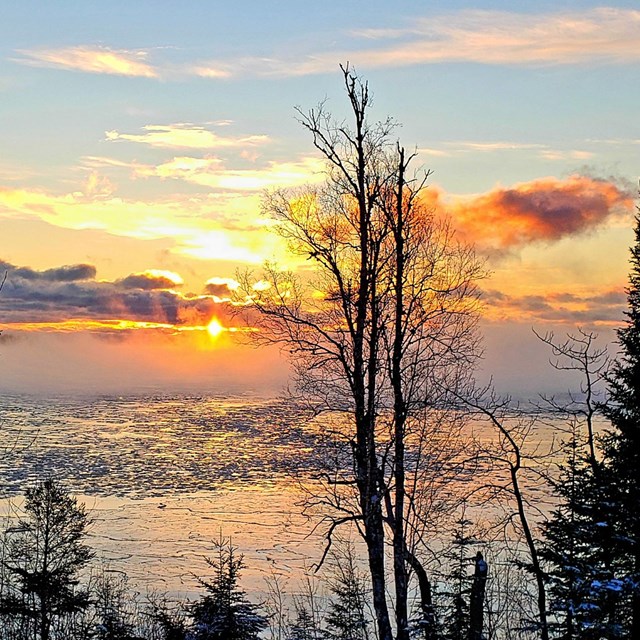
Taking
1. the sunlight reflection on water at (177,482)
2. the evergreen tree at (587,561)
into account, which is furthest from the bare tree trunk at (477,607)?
the sunlight reflection on water at (177,482)

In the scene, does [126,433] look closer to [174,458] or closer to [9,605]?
[174,458]

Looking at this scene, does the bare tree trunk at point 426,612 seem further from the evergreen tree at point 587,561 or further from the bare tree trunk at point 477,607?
the bare tree trunk at point 477,607

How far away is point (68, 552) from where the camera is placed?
19.2m

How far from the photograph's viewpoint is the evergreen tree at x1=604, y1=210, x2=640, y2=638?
11.4 meters

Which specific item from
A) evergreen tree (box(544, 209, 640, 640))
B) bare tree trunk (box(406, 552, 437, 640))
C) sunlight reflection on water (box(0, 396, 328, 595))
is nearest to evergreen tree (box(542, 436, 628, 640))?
evergreen tree (box(544, 209, 640, 640))

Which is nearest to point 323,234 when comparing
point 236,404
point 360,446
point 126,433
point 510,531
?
point 360,446

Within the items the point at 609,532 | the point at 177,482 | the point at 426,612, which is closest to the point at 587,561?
the point at 609,532

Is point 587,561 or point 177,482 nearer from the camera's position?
point 587,561

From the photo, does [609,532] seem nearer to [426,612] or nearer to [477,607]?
[477,607]

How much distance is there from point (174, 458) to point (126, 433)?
14.7 metres

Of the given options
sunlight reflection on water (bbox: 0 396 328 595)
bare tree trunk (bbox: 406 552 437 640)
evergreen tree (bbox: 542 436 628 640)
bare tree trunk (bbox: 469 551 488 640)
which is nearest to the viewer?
bare tree trunk (bbox: 469 551 488 640)

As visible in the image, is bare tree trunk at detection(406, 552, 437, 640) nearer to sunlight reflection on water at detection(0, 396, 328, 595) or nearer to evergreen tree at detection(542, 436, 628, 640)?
evergreen tree at detection(542, 436, 628, 640)

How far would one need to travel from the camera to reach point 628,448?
1237 centimetres

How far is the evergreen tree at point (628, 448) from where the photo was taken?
1145cm
